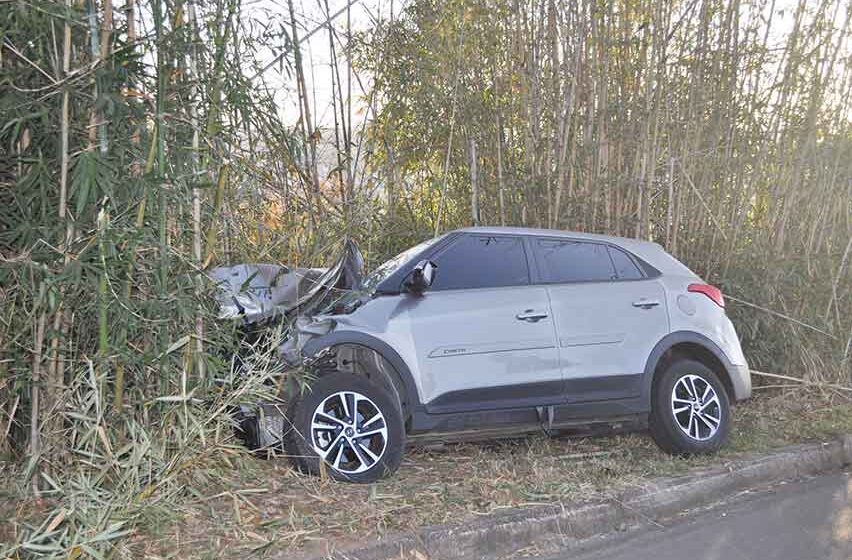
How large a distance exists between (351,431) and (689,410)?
2335 mm

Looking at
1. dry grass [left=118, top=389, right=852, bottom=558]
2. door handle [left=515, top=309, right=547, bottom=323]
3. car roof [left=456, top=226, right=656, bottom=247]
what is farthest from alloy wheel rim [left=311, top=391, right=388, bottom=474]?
car roof [left=456, top=226, right=656, bottom=247]

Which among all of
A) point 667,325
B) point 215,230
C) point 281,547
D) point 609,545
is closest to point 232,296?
point 215,230

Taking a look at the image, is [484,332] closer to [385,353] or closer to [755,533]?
[385,353]

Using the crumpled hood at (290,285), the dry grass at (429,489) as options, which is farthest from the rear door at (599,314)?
the crumpled hood at (290,285)

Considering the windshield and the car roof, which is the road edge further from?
the windshield

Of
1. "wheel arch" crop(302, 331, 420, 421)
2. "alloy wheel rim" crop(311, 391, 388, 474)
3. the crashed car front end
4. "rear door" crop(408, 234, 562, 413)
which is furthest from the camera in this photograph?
"rear door" crop(408, 234, 562, 413)

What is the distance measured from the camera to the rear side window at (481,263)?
6.29 meters

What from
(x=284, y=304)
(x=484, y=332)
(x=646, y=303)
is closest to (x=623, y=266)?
(x=646, y=303)

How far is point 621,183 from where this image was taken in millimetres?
8664

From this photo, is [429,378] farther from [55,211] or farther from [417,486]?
[55,211]

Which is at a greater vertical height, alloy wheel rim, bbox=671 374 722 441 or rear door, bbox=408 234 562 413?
rear door, bbox=408 234 562 413

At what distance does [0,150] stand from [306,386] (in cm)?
192

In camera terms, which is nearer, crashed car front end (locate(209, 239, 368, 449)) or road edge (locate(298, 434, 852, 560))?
road edge (locate(298, 434, 852, 560))

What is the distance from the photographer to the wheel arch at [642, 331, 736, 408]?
6531 mm
